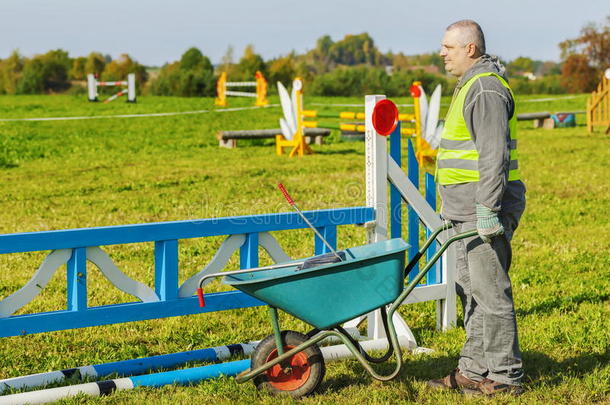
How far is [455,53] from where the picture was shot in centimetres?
366

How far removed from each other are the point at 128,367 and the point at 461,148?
6.69 ft

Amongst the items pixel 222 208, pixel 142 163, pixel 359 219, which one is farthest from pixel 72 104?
pixel 359 219

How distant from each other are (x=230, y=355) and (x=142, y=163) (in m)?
10.1

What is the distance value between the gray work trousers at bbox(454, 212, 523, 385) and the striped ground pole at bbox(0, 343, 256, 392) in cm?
134

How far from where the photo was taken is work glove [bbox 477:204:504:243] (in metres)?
3.52

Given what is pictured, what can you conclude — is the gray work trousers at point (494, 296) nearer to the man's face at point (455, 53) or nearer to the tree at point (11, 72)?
the man's face at point (455, 53)

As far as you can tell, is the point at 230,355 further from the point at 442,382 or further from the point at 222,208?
A: the point at 222,208

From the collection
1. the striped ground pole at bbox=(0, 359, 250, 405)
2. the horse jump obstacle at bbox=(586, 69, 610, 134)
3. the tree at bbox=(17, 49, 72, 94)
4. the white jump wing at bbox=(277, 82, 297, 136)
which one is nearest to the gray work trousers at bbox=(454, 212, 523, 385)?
the striped ground pole at bbox=(0, 359, 250, 405)

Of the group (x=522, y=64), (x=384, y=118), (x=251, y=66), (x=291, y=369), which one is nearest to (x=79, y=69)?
(x=251, y=66)

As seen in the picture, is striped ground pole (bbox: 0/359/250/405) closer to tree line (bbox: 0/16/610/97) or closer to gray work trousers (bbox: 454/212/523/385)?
gray work trousers (bbox: 454/212/523/385)

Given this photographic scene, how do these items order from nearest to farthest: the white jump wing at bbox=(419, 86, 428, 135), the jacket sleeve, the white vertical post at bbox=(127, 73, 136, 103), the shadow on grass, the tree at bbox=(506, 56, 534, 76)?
the jacket sleeve → the shadow on grass → the white jump wing at bbox=(419, 86, 428, 135) → the white vertical post at bbox=(127, 73, 136, 103) → the tree at bbox=(506, 56, 534, 76)

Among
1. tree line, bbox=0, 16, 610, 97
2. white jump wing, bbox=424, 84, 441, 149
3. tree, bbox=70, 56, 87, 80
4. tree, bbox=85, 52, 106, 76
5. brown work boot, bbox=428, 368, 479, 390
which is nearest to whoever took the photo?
Result: brown work boot, bbox=428, 368, 479, 390

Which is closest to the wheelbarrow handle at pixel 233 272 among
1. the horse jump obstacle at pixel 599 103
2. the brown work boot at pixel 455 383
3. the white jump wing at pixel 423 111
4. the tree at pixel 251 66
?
the brown work boot at pixel 455 383

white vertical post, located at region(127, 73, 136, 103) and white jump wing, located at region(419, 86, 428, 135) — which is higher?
white vertical post, located at region(127, 73, 136, 103)
